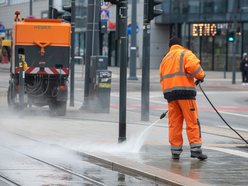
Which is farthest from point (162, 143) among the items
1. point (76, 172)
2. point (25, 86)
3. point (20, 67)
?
point (25, 86)

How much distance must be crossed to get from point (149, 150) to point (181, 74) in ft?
6.12

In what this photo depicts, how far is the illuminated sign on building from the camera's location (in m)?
58.8

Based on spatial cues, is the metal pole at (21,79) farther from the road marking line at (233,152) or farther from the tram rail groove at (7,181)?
the tram rail groove at (7,181)

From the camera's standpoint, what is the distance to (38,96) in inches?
787


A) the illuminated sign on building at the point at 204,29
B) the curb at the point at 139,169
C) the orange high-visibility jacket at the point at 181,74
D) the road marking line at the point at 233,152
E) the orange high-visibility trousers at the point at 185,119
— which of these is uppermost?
the illuminated sign on building at the point at 204,29

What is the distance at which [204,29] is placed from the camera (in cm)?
5922

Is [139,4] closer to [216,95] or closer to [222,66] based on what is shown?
[222,66]

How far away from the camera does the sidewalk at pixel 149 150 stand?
9.77 m

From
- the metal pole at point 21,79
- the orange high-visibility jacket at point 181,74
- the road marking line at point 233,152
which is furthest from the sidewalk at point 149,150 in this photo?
the orange high-visibility jacket at point 181,74

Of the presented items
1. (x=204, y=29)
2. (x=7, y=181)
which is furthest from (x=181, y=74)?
(x=204, y=29)

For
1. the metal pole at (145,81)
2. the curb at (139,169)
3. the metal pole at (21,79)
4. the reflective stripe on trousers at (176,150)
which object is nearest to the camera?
the curb at (139,169)

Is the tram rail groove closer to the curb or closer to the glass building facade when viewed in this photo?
the curb

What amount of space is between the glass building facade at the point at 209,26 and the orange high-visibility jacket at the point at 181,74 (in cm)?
4566

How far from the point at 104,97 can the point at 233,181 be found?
37.7 feet
